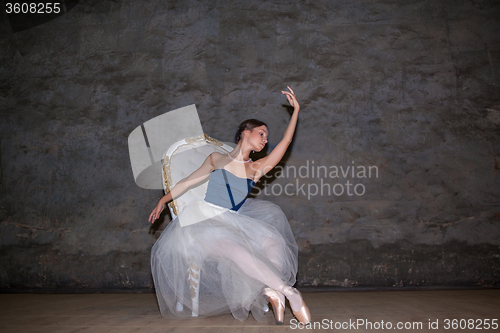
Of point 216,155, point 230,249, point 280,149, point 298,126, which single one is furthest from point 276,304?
point 298,126

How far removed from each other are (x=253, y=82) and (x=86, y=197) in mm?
1892

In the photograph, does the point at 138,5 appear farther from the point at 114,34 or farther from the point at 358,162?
the point at 358,162

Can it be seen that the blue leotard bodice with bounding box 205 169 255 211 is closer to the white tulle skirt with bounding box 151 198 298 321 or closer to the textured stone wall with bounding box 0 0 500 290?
the white tulle skirt with bounding box 151 198 298 321

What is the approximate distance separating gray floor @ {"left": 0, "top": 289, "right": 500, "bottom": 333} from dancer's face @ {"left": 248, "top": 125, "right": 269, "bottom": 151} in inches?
43.6

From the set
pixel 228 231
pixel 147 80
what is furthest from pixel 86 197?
pixel 228 231

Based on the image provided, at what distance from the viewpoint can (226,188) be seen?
249cm

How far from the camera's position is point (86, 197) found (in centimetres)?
341

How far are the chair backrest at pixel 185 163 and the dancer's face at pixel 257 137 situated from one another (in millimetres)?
280

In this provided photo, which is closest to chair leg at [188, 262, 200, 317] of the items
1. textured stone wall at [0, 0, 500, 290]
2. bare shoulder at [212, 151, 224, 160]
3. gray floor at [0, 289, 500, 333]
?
gray floor at [0, 289, 500, 333]

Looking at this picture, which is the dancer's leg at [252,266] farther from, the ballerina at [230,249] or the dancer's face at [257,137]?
the dancer's face at [257,137]

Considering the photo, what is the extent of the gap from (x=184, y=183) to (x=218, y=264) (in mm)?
601

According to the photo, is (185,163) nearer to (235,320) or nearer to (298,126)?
(235,320)

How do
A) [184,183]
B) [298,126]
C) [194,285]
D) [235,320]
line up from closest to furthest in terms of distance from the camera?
[235,320], [194,285], [184,183], [298,126]

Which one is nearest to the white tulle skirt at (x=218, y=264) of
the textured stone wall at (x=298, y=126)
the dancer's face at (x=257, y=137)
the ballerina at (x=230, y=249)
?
the ballerina at (x=230, y=249)
